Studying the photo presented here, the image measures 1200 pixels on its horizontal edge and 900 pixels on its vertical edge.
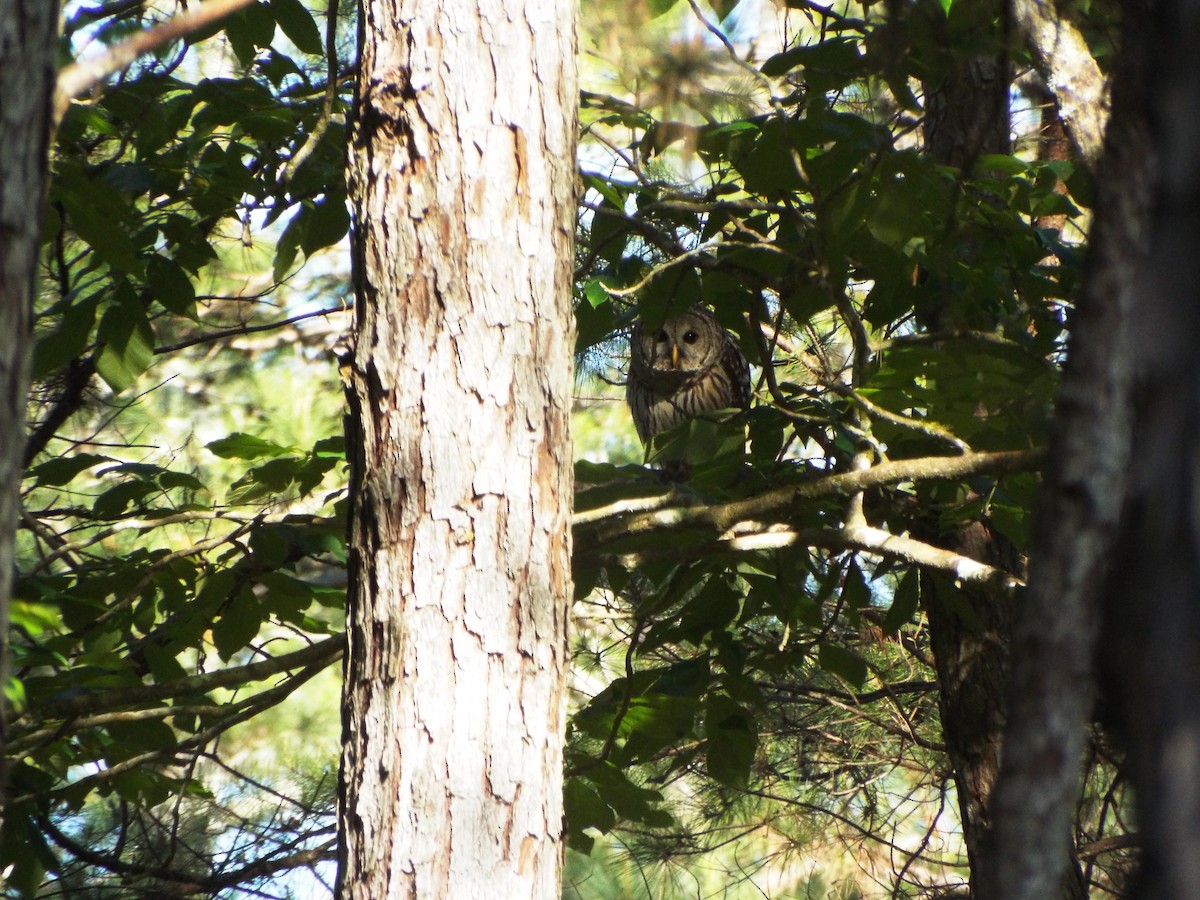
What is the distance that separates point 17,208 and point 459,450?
1.06 metres

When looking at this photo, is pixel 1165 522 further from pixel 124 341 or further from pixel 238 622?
pixel 124 341

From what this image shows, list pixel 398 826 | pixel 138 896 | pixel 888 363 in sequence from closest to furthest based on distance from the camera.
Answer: pixel 398 826
pixel 888 363
pixel 138 896

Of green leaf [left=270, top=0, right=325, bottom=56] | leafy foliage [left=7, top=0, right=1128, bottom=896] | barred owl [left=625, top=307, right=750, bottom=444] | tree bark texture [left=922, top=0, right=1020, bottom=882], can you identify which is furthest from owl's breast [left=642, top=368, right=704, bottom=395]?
green leaf [left=270, top=0, right=325, bottom=56]

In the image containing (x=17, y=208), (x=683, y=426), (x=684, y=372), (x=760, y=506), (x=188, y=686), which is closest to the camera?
(x=17, y=208)

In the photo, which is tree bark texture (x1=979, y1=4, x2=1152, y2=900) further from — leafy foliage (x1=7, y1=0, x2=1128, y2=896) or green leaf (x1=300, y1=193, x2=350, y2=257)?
green leaf (x1=300, y1=193, x2=350, y2=257)

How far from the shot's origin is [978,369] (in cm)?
203

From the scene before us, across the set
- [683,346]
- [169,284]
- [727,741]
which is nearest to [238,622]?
[169,284]

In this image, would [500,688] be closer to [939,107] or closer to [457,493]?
[457,493]

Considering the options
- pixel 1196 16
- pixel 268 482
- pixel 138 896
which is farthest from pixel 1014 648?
pixel 138 896

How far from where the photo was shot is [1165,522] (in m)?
0.61

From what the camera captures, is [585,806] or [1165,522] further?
[585,806]

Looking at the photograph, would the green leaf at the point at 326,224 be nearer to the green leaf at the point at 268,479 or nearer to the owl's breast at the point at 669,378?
the green leaf at the point at 268,479

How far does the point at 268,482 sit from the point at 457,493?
37.4 inches

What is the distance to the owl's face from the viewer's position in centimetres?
513
